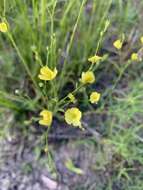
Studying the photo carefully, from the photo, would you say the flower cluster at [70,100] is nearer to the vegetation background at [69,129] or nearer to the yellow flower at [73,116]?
the yellow flower at [73,116]

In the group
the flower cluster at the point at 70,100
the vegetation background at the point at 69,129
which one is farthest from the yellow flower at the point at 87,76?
the vegetation background at the point at 69,129

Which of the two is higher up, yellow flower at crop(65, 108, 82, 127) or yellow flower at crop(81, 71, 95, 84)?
yellow flower at crop(81, 71, 95, 84)

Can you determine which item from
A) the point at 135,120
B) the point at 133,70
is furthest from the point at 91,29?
the point at 135,120

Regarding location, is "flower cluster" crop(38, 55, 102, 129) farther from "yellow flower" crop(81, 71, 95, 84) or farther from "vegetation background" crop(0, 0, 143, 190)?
"vegetation background" crop(0, 0, 143, 190)

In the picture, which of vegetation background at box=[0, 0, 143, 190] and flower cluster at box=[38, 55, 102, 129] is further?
vegetation background at box=[0, 0, 143, 190]

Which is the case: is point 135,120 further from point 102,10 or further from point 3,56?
point 3,56

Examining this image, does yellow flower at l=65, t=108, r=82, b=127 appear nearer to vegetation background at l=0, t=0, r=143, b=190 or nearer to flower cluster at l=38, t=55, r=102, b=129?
flower cluster at l=38, t=55, r=102, b=129

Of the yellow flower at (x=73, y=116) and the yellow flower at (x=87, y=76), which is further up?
the yellow flower at (x=87, y=76)

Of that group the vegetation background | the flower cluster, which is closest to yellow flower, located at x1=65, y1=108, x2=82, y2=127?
the flower cluster

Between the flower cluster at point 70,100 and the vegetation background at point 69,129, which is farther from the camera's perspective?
the vegetation background at point 69,129

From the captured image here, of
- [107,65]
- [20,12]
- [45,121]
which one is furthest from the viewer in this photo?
[107,65]

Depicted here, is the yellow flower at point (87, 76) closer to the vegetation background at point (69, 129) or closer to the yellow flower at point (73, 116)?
the yellow flower at point (73, 116)
